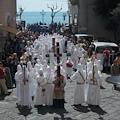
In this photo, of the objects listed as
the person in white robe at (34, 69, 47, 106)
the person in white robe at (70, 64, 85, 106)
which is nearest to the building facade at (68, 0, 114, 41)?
the person in white robe at (70, 64, 85, 106)

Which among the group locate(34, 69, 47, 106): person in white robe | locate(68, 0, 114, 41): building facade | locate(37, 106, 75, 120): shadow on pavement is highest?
locate(68, 0, 114, 41): building facade

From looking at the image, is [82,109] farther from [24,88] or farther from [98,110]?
[24,88]

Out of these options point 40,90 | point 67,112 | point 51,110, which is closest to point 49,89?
point 40,90

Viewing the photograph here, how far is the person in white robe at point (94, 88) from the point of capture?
12.6 meters

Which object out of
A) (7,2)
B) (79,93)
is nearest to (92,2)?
(7,2)

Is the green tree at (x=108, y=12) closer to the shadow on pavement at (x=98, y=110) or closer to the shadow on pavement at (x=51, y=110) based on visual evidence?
the shadow on pavement at (x=98, y=110)

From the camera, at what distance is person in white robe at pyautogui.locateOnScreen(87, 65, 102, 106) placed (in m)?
12.6

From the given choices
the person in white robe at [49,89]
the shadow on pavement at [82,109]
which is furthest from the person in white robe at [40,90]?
the shadow on pavement at [82,109]

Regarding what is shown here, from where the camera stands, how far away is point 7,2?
110ft

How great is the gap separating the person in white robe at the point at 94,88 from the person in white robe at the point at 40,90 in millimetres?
1618

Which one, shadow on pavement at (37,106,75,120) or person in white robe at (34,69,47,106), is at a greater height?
person in white robe at (34,69,47,106)

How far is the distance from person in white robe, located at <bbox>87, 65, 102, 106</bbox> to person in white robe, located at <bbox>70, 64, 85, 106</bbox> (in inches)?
9.3

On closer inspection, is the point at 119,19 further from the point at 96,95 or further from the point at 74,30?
the point at 96,95

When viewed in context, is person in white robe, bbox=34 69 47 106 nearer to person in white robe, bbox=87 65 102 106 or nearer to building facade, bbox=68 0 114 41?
person in white robe, bbox=87 65 102 106
